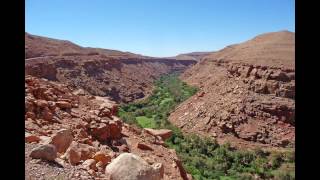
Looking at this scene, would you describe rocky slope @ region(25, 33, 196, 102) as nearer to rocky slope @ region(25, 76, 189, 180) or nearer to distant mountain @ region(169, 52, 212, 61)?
rocky slope @ region(25, 76, 189, 180)

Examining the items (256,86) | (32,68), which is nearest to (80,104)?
(256,86)

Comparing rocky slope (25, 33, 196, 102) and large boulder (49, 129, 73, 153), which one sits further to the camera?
rocky slope (25, 33, 196, 102)

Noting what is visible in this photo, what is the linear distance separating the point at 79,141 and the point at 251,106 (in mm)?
21116

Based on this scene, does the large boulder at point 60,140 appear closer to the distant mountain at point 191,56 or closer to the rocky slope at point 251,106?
the rocky slope at point 251,106

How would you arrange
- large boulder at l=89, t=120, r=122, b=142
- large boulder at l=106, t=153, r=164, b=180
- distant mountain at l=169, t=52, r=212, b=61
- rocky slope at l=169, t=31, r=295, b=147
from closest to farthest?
large boulder at l=106, t=153, r=164, b=180
large boulder at l=89, t=120, r=122, b=142
rocky slope at l=169, t=31, r=295, b=147
distant mountain at l=169, t=52, r=212, b=61

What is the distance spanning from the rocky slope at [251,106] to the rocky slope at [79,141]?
1261 cm

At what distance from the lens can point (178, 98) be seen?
4444 cm

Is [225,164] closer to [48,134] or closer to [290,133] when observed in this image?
[290,133]

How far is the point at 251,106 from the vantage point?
96.0 ft

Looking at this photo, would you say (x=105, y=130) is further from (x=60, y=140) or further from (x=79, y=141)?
(x=60, y=140)

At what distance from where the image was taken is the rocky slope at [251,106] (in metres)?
26.8

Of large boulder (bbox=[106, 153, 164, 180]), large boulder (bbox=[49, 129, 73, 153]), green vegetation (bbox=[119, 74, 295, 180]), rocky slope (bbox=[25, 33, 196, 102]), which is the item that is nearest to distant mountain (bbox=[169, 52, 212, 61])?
rocky slope (bbox=[25, 33, 196, 102])

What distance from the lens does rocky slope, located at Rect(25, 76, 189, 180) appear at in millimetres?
6715

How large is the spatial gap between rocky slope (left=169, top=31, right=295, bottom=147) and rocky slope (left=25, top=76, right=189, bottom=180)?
496 inches
